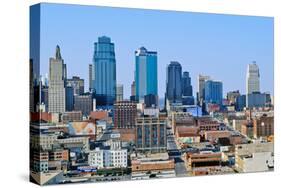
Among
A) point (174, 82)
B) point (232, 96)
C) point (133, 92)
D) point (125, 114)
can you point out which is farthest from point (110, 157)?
point (232, 96)

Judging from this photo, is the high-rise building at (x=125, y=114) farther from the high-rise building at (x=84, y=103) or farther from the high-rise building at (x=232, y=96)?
the high-rise building at (x=232, y=96)

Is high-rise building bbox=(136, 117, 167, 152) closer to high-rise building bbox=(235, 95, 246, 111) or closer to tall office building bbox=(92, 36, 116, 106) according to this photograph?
tall office building bbox=(92, 36, 116, 106)

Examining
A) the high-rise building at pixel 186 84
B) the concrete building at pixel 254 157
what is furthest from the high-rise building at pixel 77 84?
the concrete building at pixel 254 157

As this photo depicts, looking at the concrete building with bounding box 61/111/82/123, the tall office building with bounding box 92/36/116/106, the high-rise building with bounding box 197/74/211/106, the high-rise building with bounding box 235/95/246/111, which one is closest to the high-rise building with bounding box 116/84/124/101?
the tall office building with bounding box 92/36/116/106

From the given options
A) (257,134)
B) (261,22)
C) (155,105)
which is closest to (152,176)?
(155,105)

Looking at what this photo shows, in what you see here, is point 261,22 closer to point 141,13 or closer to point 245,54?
point 245,54
